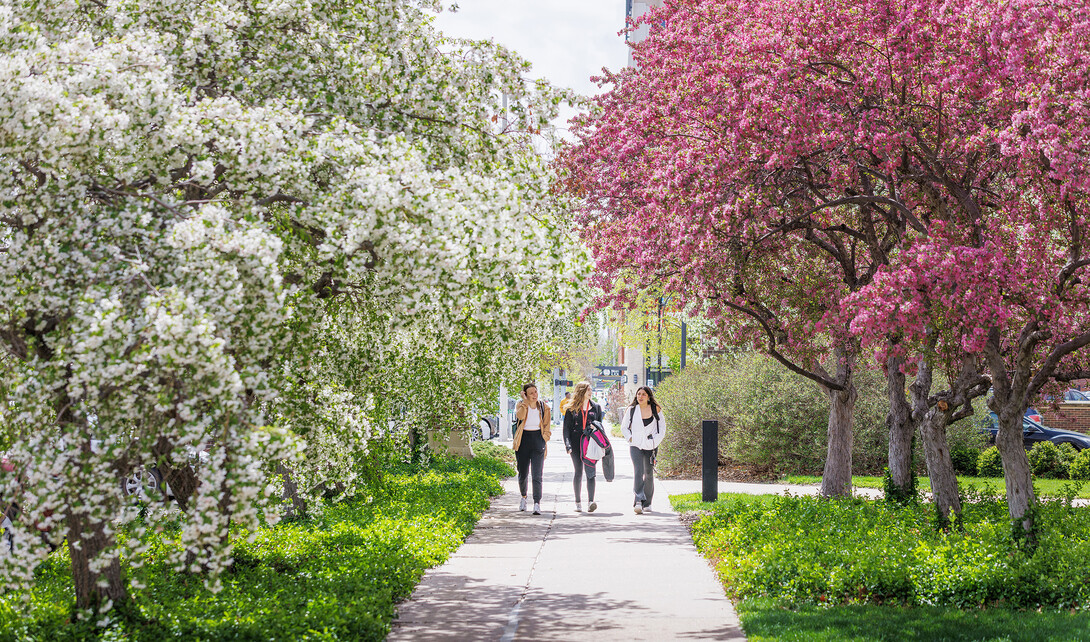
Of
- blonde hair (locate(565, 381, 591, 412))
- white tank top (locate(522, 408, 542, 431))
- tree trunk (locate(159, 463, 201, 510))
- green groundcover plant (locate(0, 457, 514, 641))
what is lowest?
green groundcover plant (locate(0, 457, 514, 641))

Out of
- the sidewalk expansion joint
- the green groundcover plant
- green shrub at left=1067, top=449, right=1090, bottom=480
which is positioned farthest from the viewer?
green shrub at left=1067, top=449, right=1090, bottom=480

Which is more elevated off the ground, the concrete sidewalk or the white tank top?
the white tank top

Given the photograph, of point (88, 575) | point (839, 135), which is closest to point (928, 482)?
point (839, 135)

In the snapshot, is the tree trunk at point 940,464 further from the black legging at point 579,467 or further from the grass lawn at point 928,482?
the grass lawn at point 928,482

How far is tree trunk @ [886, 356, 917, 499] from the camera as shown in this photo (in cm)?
1255

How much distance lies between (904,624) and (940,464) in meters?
4.63

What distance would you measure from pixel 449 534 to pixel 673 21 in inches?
248

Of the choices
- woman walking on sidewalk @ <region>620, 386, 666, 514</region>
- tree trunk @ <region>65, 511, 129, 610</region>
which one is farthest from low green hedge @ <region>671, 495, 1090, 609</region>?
tree trunk @ <region>65, 511, 129, 610</region>

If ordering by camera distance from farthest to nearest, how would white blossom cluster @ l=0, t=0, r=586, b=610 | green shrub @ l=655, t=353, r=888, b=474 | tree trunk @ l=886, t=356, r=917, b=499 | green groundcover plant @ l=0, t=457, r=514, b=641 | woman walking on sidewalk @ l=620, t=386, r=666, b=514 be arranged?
green shrub @ l=655, t=353, r=888, b=474 → woman walking on sidewalk @ l=620, t=386, r=666, b=514 → tree trunk @ l=886, t=356, r=917, b=499 → green groundcover plant @ l=0, t=457, r=514, b=641 → white blossom cluster @ l=0, t=0, r=586, b=610

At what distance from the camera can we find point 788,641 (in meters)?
6.66

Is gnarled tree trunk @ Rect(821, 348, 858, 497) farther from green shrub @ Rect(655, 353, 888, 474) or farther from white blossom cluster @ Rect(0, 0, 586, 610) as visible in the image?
white blossom cluster @ Rect(0, 0, 586, 610)

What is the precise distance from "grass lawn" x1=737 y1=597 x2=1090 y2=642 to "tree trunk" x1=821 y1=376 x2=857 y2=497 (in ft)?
22.4

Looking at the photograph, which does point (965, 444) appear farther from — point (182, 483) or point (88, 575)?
point (88, 575)

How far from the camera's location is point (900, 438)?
500 inches
